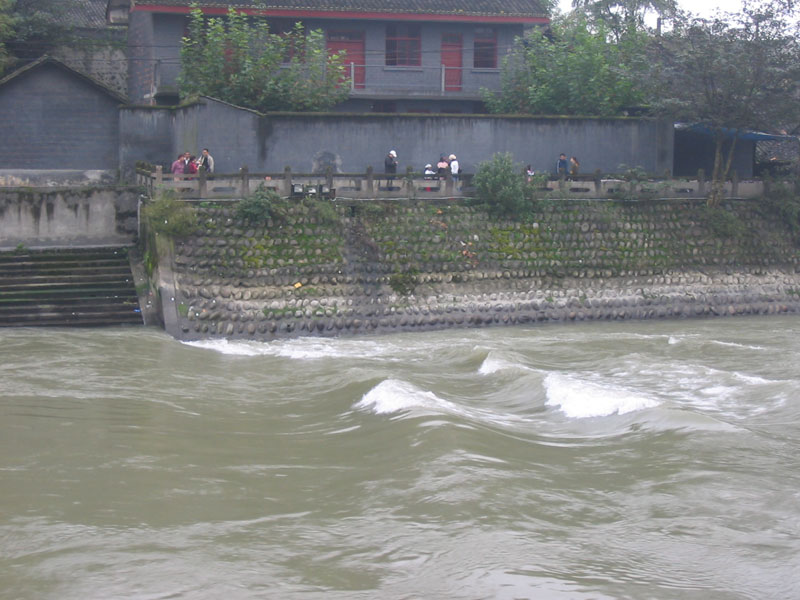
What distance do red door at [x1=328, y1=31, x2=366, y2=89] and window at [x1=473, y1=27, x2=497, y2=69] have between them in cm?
377

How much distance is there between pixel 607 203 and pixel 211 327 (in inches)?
408

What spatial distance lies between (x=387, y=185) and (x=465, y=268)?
2703 mm

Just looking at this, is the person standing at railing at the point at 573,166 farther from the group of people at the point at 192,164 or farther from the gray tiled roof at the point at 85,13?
the gray tiled roof at the point at 85,13

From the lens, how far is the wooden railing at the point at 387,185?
20844 mm

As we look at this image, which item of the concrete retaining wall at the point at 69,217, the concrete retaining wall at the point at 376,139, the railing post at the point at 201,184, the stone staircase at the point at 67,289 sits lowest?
the stone staircase at the point at 67,289

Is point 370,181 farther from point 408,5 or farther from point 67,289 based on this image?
point 408,5

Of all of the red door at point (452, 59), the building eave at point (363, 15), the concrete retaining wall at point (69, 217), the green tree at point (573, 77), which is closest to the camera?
the concrete retaining wall at point (69, 217)

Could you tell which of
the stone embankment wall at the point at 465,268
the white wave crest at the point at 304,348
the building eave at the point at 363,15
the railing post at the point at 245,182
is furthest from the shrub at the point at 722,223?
the railing post at the point at 245,182

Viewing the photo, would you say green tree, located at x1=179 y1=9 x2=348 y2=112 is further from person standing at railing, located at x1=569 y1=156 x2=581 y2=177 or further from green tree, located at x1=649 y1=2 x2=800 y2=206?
green tree, located at x1=649 y1=2 x2=800 y2=206

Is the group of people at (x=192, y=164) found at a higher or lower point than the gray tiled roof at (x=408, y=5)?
lower

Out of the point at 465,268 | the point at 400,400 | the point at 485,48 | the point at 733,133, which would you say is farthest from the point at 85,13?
the point at 400,400

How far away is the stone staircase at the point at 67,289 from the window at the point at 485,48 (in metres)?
14.4

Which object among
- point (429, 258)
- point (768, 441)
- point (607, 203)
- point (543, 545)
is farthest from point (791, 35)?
point (543, 545)

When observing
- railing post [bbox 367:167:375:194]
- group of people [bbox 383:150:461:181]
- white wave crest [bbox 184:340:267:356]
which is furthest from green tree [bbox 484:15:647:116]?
white wave crest [bbox 184:340:267:356]
